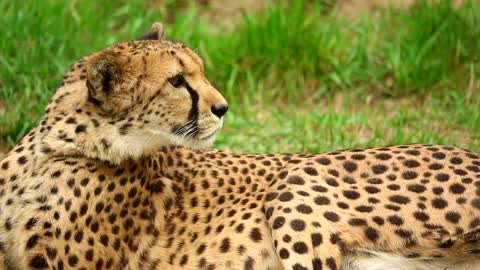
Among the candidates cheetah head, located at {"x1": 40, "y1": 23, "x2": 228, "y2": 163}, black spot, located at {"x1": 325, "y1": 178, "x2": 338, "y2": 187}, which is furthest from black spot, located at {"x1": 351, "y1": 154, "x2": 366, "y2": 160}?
→ cheetah head, located at {"x1": 40, "y1": 23, "x2": 228, "y2": 163}

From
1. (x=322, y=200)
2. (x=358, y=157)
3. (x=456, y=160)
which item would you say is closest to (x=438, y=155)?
(x=456, y=160)

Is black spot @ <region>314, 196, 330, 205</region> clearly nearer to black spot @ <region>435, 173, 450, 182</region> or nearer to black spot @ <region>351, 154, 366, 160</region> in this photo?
black spot @ <region>351, 154, 366, 160</region>

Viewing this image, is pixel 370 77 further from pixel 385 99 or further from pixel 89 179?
pixel 89 179

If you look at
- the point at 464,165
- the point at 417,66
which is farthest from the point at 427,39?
the point at 464,165

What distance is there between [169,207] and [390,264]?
94 cm

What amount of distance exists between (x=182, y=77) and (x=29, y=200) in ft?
2.46

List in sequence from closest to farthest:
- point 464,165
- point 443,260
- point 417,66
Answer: point 443,260, point 464,165, point 417,66

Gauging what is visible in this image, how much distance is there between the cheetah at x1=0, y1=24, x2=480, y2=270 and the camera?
3.63 m

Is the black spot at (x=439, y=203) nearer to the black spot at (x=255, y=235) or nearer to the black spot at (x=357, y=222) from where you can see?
the black spot at (x=357, y=222)

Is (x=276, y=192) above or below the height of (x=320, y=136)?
above

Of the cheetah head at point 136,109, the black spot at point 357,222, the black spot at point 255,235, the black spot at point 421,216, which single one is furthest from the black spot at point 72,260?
the black spot at point 421,216

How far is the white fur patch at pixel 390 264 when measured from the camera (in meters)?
3.61

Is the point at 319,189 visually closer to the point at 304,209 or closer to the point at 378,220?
the point at 304,209

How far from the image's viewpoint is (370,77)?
603 centimetres
